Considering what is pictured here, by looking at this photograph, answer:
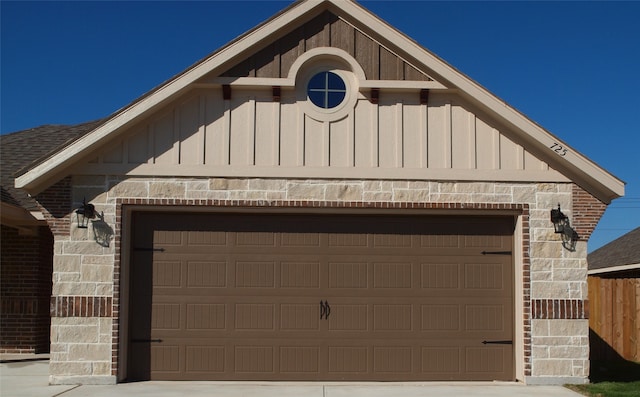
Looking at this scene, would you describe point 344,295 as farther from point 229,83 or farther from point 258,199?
point 229,83

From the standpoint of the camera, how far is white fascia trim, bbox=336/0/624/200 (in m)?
10.9

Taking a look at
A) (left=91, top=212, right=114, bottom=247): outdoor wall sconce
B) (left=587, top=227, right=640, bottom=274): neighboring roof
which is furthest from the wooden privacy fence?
(left=91, top=212, right=114, bottom=247): outdoor wall sconce

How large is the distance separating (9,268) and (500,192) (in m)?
9.32

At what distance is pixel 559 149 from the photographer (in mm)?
10977

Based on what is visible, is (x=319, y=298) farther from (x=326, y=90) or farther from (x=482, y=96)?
(x=482, y=96)

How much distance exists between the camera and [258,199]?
1116cm

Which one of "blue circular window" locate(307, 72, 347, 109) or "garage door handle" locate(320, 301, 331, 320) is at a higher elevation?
"blue circular window" locate(307, 72, 347, 109)

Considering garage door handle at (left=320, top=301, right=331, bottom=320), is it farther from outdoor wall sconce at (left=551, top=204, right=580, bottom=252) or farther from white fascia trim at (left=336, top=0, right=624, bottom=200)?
white fascia trim at (left=336, top=0, right=624, bottom=200)

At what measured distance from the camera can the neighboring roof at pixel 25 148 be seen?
13.9 meters

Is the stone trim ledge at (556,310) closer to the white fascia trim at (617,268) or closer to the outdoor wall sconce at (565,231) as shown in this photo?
the outdoor wall sconce at (565,231)

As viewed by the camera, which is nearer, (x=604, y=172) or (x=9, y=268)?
(x=604, y=172)

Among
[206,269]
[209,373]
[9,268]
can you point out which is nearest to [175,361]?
[209,373]

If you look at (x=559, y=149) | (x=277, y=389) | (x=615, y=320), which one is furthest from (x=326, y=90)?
(x=615, y=320)

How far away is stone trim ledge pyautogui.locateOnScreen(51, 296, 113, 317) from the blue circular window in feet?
13.7
